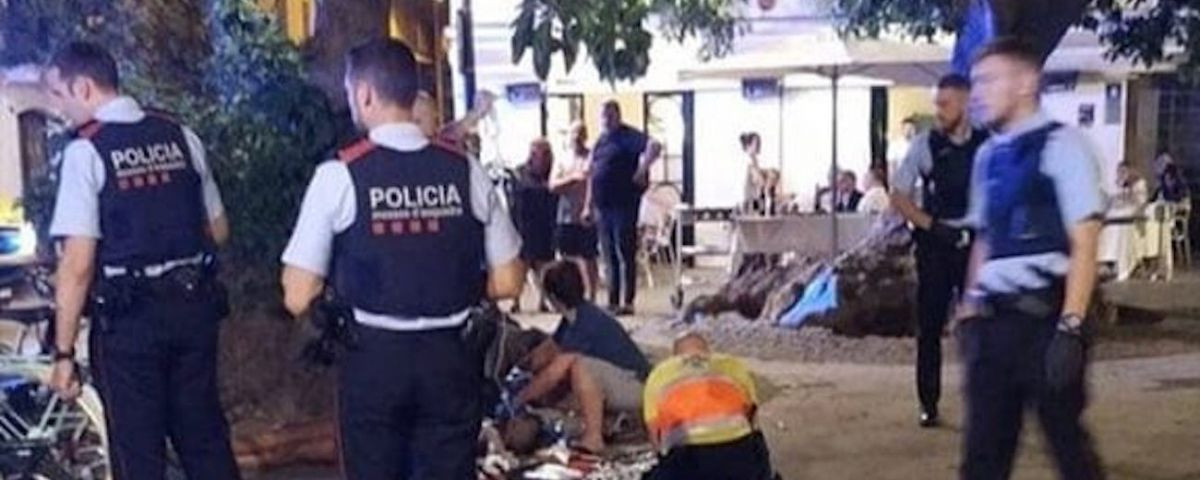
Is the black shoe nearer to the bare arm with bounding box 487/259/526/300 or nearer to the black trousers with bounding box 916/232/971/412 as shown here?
the black trousers with bounding box 916/232/971/412

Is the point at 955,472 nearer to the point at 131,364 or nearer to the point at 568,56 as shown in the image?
the point at 568,56

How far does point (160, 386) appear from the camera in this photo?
477 cm

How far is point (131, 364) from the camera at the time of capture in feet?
15.5

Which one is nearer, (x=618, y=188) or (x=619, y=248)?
(x=618, y=188)

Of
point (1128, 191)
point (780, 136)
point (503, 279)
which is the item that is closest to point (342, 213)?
point (503, 279)

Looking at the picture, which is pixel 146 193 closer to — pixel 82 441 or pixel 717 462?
pixel 82 441

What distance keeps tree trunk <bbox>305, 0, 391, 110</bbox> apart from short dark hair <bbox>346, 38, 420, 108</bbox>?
281 centimetres

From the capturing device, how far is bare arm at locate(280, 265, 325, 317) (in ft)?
12.8

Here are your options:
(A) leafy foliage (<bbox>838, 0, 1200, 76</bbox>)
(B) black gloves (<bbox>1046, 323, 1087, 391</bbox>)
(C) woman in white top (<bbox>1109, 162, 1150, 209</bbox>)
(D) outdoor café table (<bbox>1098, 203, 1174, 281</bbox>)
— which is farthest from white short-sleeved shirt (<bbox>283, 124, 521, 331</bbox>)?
(C) woman in white top (<bbox>1109, 162, 1150, 209</bbox>)

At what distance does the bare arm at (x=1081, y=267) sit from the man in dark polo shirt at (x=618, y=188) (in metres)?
7.39

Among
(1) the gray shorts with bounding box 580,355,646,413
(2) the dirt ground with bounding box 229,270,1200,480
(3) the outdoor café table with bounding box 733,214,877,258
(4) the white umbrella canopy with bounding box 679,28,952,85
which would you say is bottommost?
(2) the dirt ground with bounding box 229,270,1200,480

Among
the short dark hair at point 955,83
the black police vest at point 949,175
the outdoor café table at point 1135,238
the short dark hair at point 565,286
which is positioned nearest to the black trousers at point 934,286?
the black police vest at point 949,175

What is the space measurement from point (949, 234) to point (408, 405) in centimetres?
324

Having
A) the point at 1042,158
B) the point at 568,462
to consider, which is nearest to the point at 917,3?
the point at 568,462
